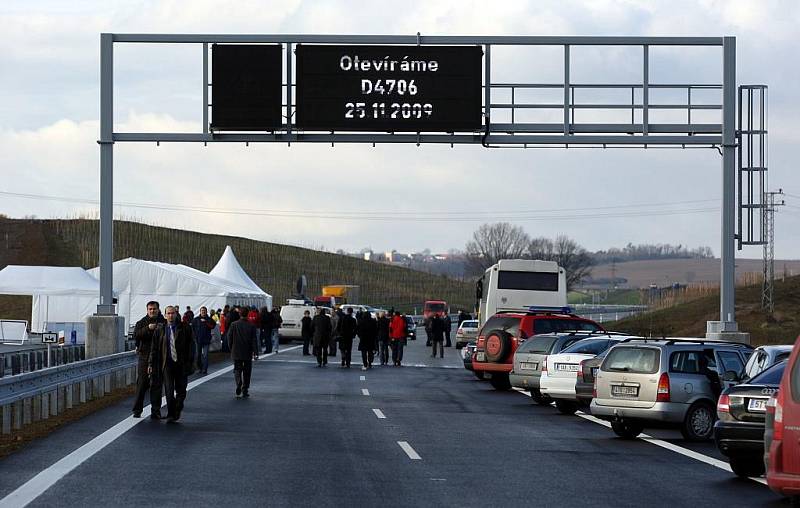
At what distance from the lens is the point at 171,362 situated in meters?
20.0

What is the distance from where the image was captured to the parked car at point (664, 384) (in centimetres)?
1836

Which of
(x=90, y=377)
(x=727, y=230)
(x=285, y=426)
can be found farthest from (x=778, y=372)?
(x=727, y=230)

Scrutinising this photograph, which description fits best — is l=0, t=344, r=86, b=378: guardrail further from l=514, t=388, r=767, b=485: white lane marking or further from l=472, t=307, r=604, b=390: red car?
l=514, t=388, r=767, b=485: white lane marking

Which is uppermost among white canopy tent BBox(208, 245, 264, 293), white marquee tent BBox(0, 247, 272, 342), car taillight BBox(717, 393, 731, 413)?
white canopy tent BBox(208, 245, 264, 293)

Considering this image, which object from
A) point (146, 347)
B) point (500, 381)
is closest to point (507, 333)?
point (500, 381)

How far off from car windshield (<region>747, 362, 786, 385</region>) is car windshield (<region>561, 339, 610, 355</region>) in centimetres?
982

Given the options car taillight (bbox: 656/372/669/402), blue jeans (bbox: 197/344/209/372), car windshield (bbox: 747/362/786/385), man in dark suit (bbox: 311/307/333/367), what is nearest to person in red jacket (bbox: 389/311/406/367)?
man in dark suit (bbox: 311/307/333/367)

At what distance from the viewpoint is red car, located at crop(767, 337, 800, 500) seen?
997cm

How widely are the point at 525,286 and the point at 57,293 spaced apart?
21119 millimetres

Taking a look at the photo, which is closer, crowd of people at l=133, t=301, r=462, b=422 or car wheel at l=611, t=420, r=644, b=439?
car wheel at l=611, t=420, r=644, b=439

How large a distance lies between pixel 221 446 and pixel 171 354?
13.4ft

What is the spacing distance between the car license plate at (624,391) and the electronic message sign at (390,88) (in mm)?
12230

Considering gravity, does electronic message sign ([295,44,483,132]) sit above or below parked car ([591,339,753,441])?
above

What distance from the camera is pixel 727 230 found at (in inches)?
1220
